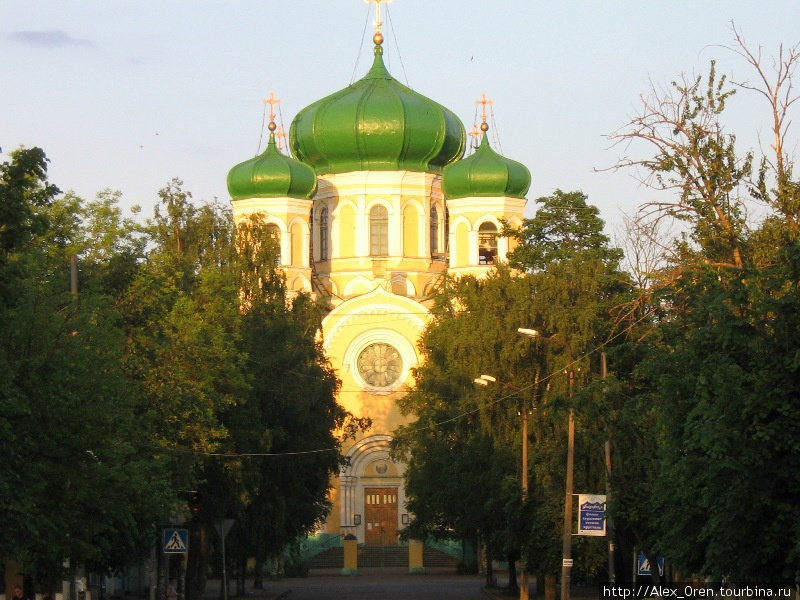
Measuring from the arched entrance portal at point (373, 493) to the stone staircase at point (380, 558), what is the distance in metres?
0.55

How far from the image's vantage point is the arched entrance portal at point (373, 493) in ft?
209

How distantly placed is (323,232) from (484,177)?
739 centimetres

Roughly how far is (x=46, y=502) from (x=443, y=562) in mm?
43149

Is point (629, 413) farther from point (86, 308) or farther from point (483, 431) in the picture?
point (483, 431)

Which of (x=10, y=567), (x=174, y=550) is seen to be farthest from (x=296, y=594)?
(x=174, y=550)

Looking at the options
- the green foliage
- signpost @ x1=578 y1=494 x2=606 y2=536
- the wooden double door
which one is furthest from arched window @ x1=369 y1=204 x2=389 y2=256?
signpost @ x1=578 y1=494 x2=606 y2=536

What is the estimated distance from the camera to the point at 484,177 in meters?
63.1

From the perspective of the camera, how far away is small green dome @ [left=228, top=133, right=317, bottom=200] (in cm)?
6344

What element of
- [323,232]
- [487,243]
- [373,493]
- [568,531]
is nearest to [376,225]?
[323,232]

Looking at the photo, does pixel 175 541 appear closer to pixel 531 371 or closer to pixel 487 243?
pixel 531 371

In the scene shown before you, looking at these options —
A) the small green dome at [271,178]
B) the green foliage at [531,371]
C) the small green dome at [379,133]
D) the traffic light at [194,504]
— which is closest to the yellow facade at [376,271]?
the small green dome at [271,178]

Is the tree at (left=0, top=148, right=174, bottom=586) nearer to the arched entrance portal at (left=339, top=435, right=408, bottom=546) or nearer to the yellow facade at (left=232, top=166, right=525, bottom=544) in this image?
the yellow facade at (left=232, top=166, right=525, bottom=544)

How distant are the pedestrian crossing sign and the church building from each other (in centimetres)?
3665

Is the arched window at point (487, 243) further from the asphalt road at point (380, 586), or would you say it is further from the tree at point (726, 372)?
the tree at point (726, 372)
